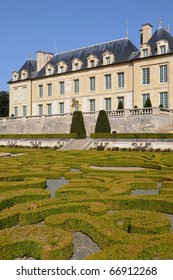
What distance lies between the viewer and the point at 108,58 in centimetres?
3822

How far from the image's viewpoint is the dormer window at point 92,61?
39469 millimetres

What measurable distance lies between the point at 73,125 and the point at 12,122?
41.3 ft

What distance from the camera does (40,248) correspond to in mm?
3736

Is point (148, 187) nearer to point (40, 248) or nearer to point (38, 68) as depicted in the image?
point (40, 248)

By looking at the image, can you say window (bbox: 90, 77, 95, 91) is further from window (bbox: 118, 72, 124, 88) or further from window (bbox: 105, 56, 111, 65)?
window (bbox: 118, 72, 124, 88)

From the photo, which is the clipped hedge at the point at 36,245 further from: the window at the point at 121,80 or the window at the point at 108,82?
the window at the point at 108,82

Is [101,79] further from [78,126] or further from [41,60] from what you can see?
[41,60]

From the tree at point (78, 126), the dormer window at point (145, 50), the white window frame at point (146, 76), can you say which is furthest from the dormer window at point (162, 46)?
the tree at point (78, 126)

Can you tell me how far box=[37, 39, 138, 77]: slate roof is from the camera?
1486 inches

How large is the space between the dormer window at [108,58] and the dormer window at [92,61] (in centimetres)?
146

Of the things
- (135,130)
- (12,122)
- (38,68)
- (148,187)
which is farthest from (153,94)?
(148,187)

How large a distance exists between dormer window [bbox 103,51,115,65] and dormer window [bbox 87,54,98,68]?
1.46 meters

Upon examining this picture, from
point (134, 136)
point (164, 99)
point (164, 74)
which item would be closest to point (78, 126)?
point (134, 136)

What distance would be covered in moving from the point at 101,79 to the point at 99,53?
4064mm
